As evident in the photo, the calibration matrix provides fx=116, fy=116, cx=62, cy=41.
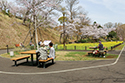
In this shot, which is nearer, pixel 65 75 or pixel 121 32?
pixel 65 75

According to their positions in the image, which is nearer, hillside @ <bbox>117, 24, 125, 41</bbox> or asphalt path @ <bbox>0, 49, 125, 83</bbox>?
asphalt path @ <bbox>0, 49, 125, 83</bbox>

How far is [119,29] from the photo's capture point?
271 feet

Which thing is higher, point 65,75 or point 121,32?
point 121,32

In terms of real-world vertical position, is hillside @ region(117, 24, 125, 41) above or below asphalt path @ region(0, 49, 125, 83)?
above

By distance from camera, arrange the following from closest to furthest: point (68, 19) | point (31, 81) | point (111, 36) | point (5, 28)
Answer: point (31, 81) → point (5, 28) → point (68, 19) → point (111, 36)

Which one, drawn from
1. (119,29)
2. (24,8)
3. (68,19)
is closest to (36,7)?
(24,8)

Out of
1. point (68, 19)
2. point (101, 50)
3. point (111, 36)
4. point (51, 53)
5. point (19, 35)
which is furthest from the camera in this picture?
point (111, 36)

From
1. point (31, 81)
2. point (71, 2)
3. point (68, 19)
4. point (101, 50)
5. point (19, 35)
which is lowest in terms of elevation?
point (31, 81)

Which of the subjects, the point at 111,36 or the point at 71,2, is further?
the point at 111,36

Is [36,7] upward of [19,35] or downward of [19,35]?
→ upward

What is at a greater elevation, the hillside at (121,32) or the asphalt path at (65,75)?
the hillside at (121,32)

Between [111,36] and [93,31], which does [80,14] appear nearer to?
[93,31]

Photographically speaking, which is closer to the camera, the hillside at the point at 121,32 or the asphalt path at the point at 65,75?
the asphalt path at the point at 65,75

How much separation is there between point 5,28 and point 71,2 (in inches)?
1168
